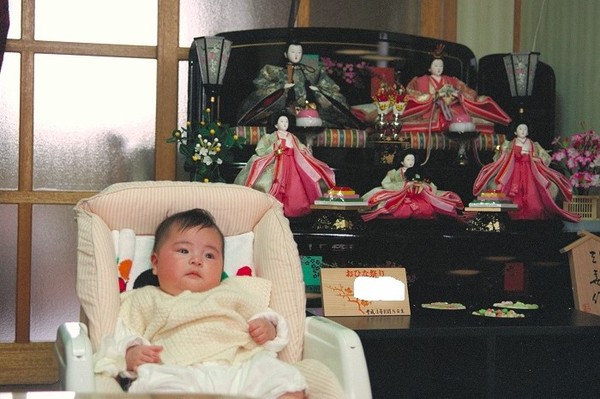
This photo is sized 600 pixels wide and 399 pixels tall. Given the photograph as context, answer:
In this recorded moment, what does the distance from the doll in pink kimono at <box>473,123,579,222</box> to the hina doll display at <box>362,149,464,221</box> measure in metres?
0.18

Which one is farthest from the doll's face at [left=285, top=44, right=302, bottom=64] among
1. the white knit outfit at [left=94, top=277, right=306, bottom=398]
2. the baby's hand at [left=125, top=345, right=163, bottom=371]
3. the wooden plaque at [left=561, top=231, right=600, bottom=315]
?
the baby's hand at [left=125, top=345, right=163, bottom=371]

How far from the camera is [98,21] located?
416cm

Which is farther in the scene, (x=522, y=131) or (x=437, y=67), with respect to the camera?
(x=437, y=67)

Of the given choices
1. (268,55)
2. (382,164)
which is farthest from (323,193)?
(268,55)

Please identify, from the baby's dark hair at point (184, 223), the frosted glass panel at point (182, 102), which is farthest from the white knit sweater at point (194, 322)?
the frosted glass panel at point (182, 102)

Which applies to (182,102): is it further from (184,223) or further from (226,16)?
(184,223)

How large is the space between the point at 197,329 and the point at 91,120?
6.74 feet

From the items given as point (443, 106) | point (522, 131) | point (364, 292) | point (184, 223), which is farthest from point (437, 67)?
point (184, 223)

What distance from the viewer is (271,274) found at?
8.27 feet

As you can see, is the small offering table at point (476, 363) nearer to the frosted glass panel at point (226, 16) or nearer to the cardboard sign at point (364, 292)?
the cardboard sign at point (364, 292)

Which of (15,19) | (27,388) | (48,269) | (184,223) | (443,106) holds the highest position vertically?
(15,19)

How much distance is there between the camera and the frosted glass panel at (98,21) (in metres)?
4.11

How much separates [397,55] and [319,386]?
2117 millimetres

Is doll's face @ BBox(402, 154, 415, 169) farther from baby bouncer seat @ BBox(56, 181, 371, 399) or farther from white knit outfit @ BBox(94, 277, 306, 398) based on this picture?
white knit outfit @ BBox(94, 277, 306, 398)
